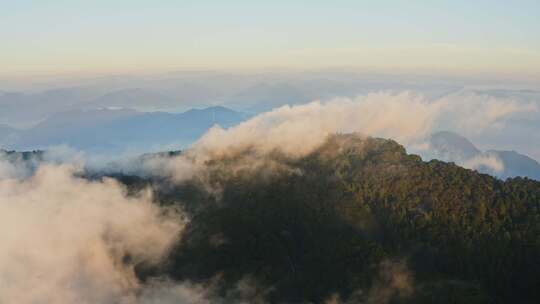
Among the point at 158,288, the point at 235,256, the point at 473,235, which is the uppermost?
the point at 473,235

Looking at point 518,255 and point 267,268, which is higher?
point 518,255

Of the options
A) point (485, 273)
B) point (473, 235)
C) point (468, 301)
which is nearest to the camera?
point (468, 301)

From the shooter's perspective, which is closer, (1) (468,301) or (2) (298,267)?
(1) (468,301)

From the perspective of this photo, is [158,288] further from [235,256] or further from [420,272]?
[420,272]

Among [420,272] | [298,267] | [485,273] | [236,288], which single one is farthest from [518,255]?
[236,288]

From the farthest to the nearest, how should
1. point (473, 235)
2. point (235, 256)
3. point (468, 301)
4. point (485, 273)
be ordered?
1. point (235, 256)
2. point (473, 235)
3. point (485, 273)
4. point (468, 301)

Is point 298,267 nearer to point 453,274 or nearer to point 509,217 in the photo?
point 453,274

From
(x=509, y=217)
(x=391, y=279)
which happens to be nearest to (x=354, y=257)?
(x=391, y=279)

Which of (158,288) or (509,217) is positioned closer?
(509,217)

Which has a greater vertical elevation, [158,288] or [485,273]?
[485,273]
